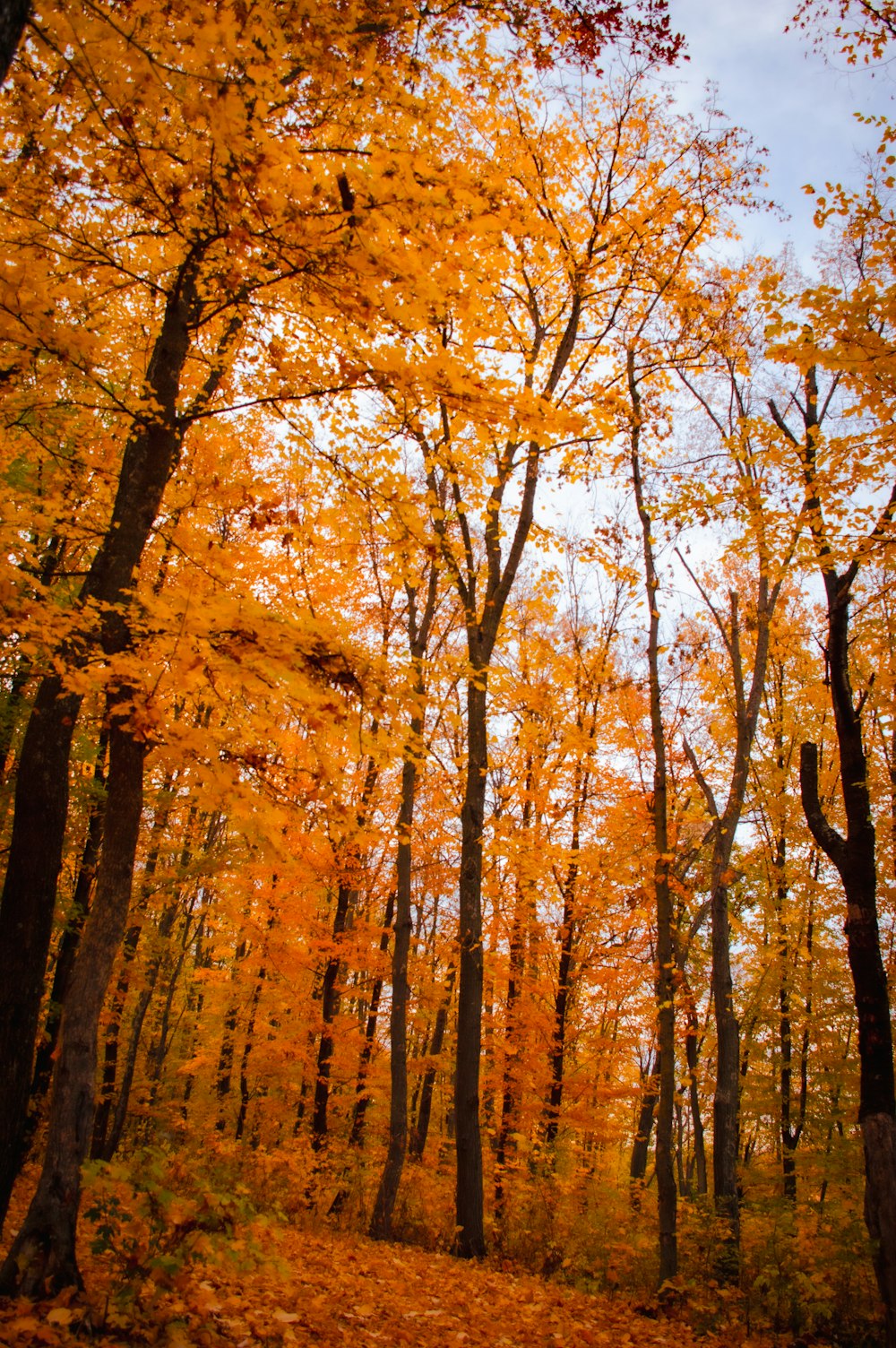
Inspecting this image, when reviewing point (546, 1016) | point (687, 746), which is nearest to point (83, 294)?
point (687, 746)

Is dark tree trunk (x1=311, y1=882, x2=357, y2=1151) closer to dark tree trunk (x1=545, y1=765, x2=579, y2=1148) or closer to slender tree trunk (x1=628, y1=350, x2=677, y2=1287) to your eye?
dark tree trunk (x1=545, y1=765, x2=579, y2=1148)

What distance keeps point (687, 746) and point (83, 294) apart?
28.9 feet

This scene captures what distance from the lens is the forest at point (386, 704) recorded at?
3.55 meters

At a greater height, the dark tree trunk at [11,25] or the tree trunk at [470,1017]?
the dark tree trunk at [11,25]

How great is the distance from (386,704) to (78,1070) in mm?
2765

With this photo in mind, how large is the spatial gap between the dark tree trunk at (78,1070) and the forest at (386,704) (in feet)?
0.09

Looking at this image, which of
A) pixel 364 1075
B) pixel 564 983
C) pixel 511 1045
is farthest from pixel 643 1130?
pixel 364 1075

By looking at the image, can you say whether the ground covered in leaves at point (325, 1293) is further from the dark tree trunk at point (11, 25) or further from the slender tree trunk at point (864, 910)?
the dark tree trunk at point (11, 25)

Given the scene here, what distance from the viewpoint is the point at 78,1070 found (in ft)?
13.9

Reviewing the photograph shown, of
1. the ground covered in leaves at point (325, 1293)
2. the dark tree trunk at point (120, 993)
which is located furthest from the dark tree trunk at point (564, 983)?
the dark tree trunk at point (120, 993)

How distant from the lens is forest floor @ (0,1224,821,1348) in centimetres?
334

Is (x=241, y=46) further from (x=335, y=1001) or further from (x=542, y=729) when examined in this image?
(x=335, y=1001)

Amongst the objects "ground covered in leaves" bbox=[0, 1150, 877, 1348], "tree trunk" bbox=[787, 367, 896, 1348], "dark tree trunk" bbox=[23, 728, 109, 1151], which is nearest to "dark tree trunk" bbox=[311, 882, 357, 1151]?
"ground covered in leaves" bbox=[0, 1150, 877, 1348]

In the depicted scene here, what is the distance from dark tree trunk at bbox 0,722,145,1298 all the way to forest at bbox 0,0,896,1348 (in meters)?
0.03
